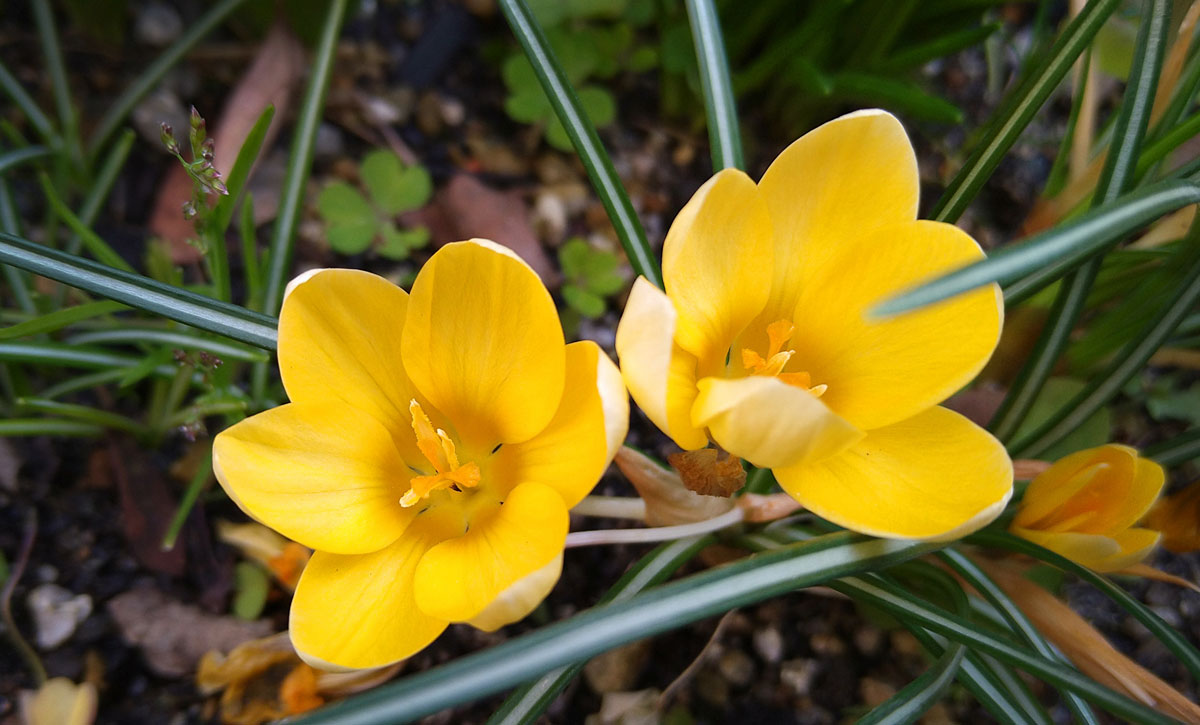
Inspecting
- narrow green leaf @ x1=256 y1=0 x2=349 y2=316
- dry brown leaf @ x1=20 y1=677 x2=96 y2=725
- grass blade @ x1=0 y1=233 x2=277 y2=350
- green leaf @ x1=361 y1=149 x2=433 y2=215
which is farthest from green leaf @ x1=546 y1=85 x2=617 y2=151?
dry brown leaf @ x1=20 y1=677 x2=96 y2=725

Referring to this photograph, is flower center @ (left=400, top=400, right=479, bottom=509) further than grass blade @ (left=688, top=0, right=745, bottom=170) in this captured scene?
No

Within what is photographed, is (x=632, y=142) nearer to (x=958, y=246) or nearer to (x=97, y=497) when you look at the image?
(x=958, y=246)

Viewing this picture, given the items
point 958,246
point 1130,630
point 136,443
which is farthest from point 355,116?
point 1130,630

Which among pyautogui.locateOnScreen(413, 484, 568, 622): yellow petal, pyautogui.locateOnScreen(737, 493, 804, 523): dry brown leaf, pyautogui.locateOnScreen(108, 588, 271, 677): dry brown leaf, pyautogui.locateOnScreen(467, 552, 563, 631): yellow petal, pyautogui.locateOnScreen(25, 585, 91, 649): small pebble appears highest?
pyautogui.locateOnScreen(467, 552, 563, 631): yellow petal

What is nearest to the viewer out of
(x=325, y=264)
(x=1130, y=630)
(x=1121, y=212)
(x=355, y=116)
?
(x=1121, y=212)

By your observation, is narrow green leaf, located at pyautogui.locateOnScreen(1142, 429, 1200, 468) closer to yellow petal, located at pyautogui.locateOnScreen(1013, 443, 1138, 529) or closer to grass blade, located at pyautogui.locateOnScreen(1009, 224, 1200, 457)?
grass blade, located at pyautogui.locateOnScreen(1009, 224, 1200, 457)

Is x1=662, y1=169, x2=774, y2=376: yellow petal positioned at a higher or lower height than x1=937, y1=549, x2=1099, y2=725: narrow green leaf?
higher
